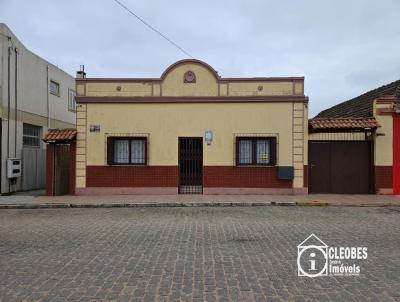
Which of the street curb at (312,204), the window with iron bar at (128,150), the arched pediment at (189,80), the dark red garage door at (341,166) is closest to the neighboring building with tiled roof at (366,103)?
the dark red garage door at (341,166)

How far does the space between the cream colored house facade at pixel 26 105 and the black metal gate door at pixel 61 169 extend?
7.53 ft

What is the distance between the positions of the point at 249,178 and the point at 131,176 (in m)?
4.83

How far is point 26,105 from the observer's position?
17.5 m

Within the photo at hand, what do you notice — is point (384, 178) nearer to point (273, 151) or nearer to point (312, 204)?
point (312, 204)

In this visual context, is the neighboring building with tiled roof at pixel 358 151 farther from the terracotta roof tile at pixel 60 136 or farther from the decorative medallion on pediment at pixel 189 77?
the terracotta roof tile at pixel 60 136

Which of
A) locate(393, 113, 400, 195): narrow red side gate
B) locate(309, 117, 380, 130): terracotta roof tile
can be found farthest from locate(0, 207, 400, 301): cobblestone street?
locate(309, 117, 380, 130): terracotta roof tile

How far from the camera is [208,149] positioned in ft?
49.3

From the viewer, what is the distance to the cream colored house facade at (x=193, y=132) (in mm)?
14961

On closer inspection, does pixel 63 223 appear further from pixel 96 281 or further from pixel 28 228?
pixel 96 281

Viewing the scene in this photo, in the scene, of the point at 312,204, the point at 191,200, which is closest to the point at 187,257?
the point at 191,200

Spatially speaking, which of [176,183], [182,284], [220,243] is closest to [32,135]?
[176,183]

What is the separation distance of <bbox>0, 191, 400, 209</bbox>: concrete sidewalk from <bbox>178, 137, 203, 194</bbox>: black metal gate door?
2.91ft

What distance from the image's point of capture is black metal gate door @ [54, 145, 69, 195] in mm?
15289

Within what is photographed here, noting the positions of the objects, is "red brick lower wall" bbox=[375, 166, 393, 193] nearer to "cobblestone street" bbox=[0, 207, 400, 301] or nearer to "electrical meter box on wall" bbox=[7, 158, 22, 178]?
"cobblestone street" bbox=[0, 207, 400, 301]
